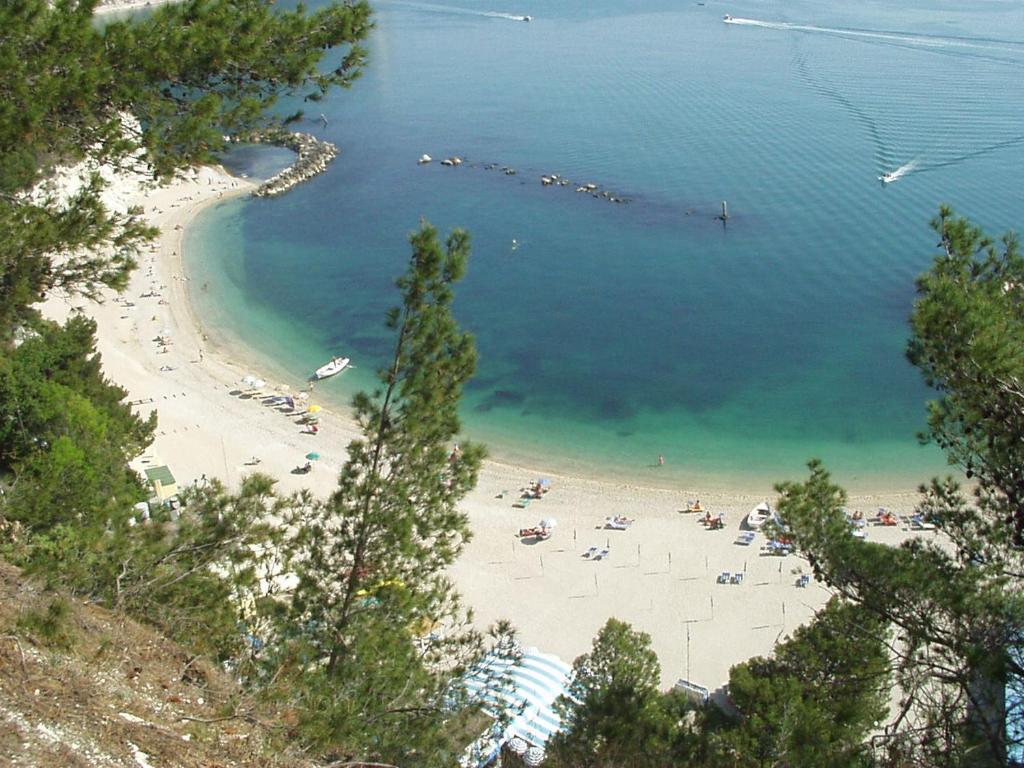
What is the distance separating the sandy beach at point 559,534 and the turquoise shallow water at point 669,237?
156 cm

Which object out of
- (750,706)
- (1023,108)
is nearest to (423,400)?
(750,706)

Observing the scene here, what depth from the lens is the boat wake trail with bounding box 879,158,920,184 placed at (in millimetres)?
35250

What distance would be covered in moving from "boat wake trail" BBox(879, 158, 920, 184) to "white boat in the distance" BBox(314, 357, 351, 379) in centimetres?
2312

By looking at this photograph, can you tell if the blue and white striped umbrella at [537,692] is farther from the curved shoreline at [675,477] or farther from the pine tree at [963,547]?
the curved shoreline at [675,477]

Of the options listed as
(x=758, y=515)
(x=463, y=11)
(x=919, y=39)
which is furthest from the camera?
(x=463, y=11)

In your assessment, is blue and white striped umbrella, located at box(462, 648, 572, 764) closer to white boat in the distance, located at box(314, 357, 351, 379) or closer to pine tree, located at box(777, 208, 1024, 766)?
pine tree, located at box(777, 208, 1024, 766)

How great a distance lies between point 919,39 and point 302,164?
130ft

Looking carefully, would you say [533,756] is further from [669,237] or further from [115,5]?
[115,5]

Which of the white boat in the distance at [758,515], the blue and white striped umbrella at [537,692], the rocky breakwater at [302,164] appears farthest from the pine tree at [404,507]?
the rocky breakwater at [302,164]

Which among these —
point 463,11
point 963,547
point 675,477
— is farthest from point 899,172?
point 463,11

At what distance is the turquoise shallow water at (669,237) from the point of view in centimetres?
2208

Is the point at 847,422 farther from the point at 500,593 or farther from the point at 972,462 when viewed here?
the point at 972,462

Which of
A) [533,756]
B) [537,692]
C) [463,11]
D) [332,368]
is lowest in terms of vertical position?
[332,368]

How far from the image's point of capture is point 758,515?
17234 millimetres
